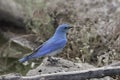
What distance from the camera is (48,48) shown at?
20.3 ft

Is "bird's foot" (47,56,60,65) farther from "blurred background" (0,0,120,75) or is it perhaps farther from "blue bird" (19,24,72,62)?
"blurred background" (0,0,120,75)

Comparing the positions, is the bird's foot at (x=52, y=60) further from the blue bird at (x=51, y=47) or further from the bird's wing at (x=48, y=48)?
the bird's wing at (x=48, y=48)

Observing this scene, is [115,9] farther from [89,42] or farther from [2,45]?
[2,45]

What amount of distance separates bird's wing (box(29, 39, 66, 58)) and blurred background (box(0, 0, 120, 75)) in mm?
1017

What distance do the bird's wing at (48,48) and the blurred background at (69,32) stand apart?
1.02 metres

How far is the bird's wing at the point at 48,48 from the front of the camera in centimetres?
612

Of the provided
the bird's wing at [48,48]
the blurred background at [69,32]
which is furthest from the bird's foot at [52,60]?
the blurred background at [69,32]

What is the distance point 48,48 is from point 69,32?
1981 mm

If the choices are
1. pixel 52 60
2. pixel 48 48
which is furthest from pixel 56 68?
pixel 48 48

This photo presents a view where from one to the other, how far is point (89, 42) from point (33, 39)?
1.36 meters

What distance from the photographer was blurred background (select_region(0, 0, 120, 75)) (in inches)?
307

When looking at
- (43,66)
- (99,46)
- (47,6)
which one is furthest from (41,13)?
(43,66)

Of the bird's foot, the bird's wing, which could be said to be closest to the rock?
the bird's foot

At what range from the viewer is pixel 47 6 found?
9.09 meters
